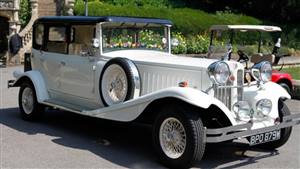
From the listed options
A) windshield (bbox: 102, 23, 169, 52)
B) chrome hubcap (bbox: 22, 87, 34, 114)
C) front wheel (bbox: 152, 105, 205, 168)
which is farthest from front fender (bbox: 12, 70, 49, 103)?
front wheel (bbox: 152, 105, 205, 168)

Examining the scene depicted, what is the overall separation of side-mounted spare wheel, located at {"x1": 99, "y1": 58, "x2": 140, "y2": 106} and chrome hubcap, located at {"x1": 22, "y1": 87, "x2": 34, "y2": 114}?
6.79ft

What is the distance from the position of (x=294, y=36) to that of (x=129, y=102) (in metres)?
24.1

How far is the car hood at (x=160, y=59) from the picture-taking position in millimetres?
6695

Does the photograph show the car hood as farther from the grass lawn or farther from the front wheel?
the grass lawn

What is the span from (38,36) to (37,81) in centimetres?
87

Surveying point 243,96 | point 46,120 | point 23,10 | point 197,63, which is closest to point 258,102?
point 243,96

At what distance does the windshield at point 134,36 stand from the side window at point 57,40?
39.1 inches

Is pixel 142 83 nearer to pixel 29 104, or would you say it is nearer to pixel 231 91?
pixel 231 91

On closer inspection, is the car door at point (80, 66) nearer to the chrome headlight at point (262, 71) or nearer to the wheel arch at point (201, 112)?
the wheel arch at point (201, 112)

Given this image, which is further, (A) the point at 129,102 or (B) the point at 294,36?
(B) the point at 294,36

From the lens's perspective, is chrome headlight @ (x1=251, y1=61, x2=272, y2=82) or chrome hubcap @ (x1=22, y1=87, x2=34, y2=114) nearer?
chrome headlight @ (x1=251, y1=61, x2=272, y2=82)

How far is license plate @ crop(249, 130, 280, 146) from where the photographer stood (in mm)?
6281

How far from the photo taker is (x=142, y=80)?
23.5ft

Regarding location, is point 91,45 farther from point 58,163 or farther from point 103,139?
point 58,163
